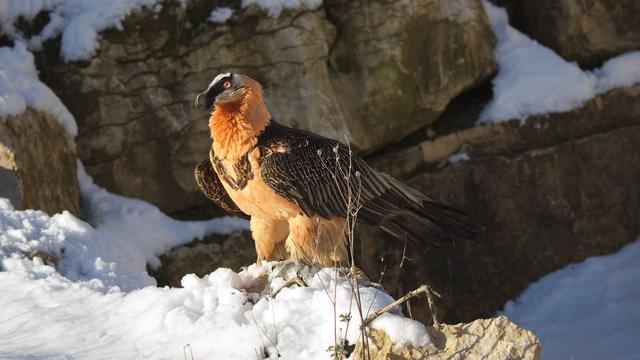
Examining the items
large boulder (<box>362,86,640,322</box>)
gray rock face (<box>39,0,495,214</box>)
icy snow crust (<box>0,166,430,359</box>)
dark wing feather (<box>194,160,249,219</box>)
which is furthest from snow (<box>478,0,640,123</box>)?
icy snow crust (<box>0,166,430,359</box>)

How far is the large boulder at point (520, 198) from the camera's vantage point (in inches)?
373

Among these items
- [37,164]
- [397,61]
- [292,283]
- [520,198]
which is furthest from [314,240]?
[520,198]

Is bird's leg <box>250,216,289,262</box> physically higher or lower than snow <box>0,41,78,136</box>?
lower

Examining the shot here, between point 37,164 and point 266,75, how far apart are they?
2.24 m

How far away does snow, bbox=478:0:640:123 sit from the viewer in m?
9.82

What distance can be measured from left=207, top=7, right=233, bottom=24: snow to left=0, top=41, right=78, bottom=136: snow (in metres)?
1.49

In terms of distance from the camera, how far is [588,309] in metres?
8.98

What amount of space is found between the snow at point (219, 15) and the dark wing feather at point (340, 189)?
292 cm

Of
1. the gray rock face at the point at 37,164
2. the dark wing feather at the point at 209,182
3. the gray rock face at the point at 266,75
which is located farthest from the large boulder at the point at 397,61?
the dark wing feather at the point at 209,182

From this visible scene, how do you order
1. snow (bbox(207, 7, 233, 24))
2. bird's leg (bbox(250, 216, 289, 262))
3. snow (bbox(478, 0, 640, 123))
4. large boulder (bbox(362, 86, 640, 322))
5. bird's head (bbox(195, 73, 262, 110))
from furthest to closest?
1. snow (bbox(478, 0, 640, 123))
2. large boulder (bbox(362, 86, 640, 322))
3. snow (bbox(207, 7, 233, 24))
4. bird's leg (bbox(250, 216, 289, 262))
5. bird's head (bbox(195, 73, 262, 110))

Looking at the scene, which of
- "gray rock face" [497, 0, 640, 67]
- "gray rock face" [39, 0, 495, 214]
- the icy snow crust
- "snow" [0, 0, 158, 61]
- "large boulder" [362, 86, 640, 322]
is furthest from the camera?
"gray rock face" [497, 0, 640, 67]

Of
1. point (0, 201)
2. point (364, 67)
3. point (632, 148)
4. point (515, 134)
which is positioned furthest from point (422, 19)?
point (0, 201)

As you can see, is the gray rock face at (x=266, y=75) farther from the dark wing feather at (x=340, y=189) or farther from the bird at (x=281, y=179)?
the bird at (x=281, y=179)

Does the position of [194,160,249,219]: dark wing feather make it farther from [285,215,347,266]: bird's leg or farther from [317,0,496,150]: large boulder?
[317,0,496,150]: large boulder
